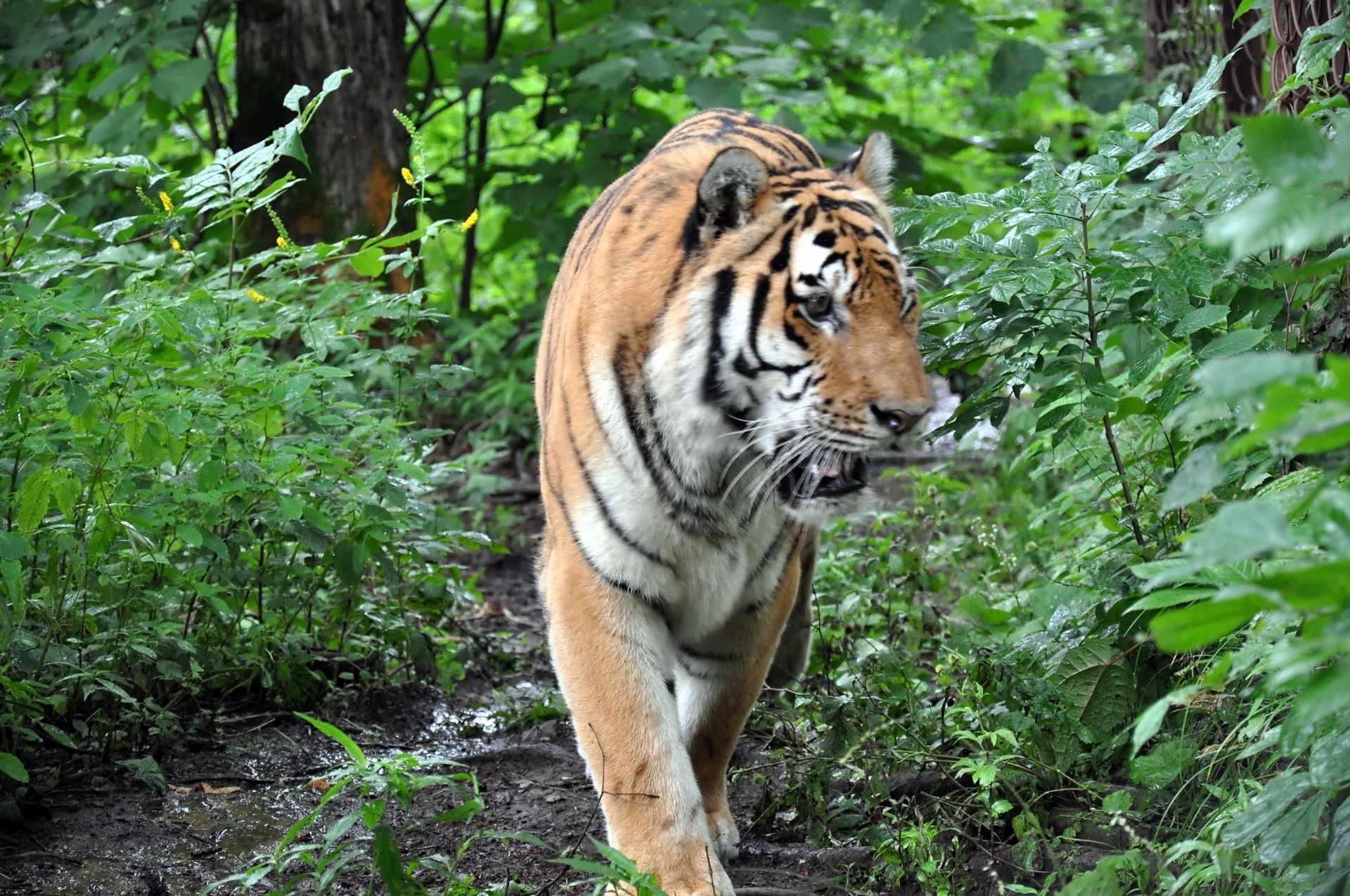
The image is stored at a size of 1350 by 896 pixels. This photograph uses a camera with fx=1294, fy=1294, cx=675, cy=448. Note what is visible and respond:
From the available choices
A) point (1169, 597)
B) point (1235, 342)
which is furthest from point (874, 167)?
point (1169, 597)

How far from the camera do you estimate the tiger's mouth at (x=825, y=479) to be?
2879 mm

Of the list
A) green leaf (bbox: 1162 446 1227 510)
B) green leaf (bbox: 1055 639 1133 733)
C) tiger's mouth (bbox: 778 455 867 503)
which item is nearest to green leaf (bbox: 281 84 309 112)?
tiger's mouth (bbox: 778 455 867 503)

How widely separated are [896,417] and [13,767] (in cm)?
197

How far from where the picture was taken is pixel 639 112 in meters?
6.76

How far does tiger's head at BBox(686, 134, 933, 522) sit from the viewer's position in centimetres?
270

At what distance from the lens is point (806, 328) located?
275 cm

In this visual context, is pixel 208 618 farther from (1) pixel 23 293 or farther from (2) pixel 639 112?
(2) pixel 639 112

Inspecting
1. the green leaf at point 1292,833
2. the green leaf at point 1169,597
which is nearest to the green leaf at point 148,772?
the green leaf at point 1169,597

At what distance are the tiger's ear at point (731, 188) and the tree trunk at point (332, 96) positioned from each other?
138 inches

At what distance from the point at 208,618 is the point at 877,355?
210 centimetres

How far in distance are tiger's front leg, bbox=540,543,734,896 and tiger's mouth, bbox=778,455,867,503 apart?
0.43 m

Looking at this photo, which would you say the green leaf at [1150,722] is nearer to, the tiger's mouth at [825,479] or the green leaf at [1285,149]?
the green leaf at [1285,149]

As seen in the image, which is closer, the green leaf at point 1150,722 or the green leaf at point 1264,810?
the green leaf at point 1150,722

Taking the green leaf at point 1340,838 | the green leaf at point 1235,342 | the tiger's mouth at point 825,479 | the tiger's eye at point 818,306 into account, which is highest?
the tiger's eye at point 818,306
